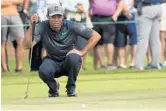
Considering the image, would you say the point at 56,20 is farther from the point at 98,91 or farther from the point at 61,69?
the point at 98,91

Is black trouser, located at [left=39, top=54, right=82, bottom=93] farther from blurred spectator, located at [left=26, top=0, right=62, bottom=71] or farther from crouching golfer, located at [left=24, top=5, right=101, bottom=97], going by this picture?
blurred spectator, located at [left=26, top=0, right=62, bottom=71]

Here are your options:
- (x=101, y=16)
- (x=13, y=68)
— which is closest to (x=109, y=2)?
(x=101, y=16)

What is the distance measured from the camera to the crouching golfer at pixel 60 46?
34.6 feet

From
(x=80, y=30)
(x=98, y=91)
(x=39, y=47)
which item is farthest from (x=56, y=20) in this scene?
(x=39, y=47)

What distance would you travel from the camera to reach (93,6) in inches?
598

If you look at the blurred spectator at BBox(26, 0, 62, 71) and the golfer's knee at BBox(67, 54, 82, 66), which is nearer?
the golfer's knee at BBox(67, 54, 82, 66)

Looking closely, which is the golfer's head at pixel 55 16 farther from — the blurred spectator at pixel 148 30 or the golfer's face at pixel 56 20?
the blurred spectator at pixel 148 30

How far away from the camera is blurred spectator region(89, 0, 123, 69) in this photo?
15211 mm

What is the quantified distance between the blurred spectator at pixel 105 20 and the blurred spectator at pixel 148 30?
1.67 ft

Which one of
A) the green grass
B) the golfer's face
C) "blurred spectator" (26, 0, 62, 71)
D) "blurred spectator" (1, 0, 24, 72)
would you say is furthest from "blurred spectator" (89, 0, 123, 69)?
the golfer's face

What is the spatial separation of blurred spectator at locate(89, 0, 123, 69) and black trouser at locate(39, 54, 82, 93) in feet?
15.0

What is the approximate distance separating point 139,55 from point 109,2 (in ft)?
4.01

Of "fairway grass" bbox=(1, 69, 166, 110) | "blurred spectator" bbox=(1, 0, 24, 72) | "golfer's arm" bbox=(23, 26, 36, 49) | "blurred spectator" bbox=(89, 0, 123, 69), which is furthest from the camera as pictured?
"blurred spectator" bbox=(89, 0, 123, 69)

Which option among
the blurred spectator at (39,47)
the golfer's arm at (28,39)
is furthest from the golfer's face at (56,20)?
the blurred spectator at (39,47)
